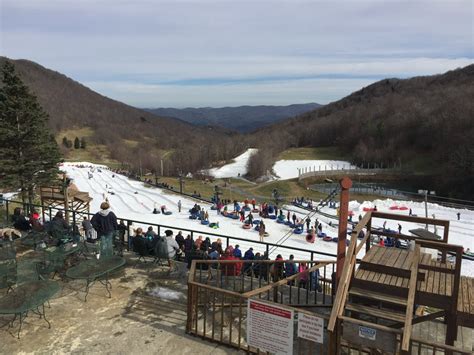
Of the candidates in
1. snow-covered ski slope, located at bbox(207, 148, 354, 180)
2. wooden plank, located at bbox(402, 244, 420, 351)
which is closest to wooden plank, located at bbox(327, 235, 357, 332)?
wooden plank, located at bbox(402, 244, 420, 351)

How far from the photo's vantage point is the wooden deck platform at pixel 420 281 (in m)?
6.89

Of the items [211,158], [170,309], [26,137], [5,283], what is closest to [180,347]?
[170,309]

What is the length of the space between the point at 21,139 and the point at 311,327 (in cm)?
3250

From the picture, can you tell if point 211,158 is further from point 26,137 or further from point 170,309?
point 170,309

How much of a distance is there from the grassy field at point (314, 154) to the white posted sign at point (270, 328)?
115022 millimetres

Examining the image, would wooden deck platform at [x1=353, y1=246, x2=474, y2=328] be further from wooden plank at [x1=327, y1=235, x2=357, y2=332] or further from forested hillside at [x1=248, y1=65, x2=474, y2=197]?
forested hillside at [x1=248, y1=65, x2=474, y2=197]

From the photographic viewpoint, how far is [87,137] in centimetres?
19112

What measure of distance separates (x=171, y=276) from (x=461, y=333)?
602 cm

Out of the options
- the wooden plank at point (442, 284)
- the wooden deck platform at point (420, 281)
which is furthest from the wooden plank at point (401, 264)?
the wooden plank at point (442, 284)

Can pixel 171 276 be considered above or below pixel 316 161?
above

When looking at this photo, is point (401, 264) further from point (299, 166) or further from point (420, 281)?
point (299, 166)

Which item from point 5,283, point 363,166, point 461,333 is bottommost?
point 363,166

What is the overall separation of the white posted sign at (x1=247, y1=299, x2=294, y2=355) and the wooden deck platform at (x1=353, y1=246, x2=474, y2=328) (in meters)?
1.75

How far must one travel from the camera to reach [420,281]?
24.0 feet
